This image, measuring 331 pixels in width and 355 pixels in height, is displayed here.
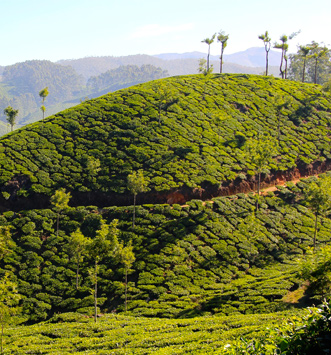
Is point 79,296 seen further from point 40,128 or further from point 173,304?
point 40,128

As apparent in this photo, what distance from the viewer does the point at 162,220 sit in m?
40.1

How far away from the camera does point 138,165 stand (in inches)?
1850

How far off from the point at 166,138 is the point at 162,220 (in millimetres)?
17263

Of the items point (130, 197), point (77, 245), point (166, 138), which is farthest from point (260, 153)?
point (77, 245)

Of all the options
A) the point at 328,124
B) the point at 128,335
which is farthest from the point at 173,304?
the point at 328,124

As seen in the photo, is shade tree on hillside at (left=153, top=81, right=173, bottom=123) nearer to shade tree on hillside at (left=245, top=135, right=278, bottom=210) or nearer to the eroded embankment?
shade tree on hillside at (left=245, top=135, right=278, bottom=210)

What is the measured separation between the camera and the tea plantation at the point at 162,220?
82.3ft

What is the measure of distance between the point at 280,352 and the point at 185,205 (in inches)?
1362

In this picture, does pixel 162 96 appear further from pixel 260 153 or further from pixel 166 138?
pixel 260 153

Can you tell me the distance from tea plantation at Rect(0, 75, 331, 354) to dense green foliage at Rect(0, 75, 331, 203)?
23cm

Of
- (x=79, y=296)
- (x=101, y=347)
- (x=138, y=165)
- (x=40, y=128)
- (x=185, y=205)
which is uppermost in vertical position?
(x=40, y=128)

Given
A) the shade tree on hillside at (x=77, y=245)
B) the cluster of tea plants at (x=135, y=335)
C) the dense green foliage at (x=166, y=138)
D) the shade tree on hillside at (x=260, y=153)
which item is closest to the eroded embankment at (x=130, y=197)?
the dense green foliage at (x=166, y=138)

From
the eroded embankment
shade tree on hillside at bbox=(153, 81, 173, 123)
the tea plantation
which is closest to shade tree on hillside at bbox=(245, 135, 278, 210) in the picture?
the tea plantation

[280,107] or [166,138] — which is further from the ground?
[280,107]
